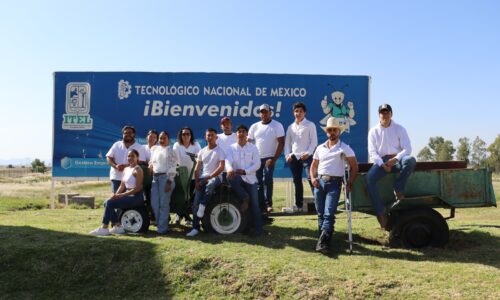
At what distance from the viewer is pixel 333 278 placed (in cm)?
578

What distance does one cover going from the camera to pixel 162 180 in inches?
302

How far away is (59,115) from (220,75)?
4812 millimetres

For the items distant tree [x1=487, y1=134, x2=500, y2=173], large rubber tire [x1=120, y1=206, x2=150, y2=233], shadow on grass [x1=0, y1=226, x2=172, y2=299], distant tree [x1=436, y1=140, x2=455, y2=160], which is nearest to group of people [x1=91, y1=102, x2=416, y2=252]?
→ large rubber tire [x1=120, y1=206, x2=150, y2=233]

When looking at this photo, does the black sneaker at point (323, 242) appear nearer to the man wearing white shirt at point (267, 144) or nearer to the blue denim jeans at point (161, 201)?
the man wearing white shirt at point (267, 144)

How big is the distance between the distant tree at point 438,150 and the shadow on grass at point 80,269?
71760mm

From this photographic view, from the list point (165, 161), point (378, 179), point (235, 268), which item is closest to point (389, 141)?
point (378, 179)

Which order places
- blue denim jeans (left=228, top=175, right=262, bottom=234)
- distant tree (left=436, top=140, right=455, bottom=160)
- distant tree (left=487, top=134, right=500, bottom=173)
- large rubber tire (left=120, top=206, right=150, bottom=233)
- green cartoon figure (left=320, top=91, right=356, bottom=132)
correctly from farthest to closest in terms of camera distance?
distant tree (left=436, top=140, right=455, bottom=160) < distant tree (left=487, top=134, right=500, bottom=173) < green cartoon figure (left=320, top=91, right=356, bottom=132) < large rubber tire (left=120, top=206, right=150, bottom=233) < blue denim jeans (left=228, top=175, right=262, bottom=234)

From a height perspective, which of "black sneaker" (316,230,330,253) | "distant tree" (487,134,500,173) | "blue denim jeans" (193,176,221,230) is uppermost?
"distant tree" (487,134,500,173)

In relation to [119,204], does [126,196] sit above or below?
above

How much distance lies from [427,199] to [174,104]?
8348 millimetres

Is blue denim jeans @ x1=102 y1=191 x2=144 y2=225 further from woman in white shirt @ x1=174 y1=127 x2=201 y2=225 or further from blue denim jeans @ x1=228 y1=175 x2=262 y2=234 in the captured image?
blue denim jeans @ x1=228 y1=175 x2=262 y2=234

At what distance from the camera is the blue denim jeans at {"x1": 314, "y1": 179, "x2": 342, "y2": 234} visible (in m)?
6.71

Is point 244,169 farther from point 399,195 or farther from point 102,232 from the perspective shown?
point 102,232

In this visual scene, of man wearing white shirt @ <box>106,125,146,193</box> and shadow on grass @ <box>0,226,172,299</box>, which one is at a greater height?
man wearing white shirt @ <box>106,125,146,193</box>
